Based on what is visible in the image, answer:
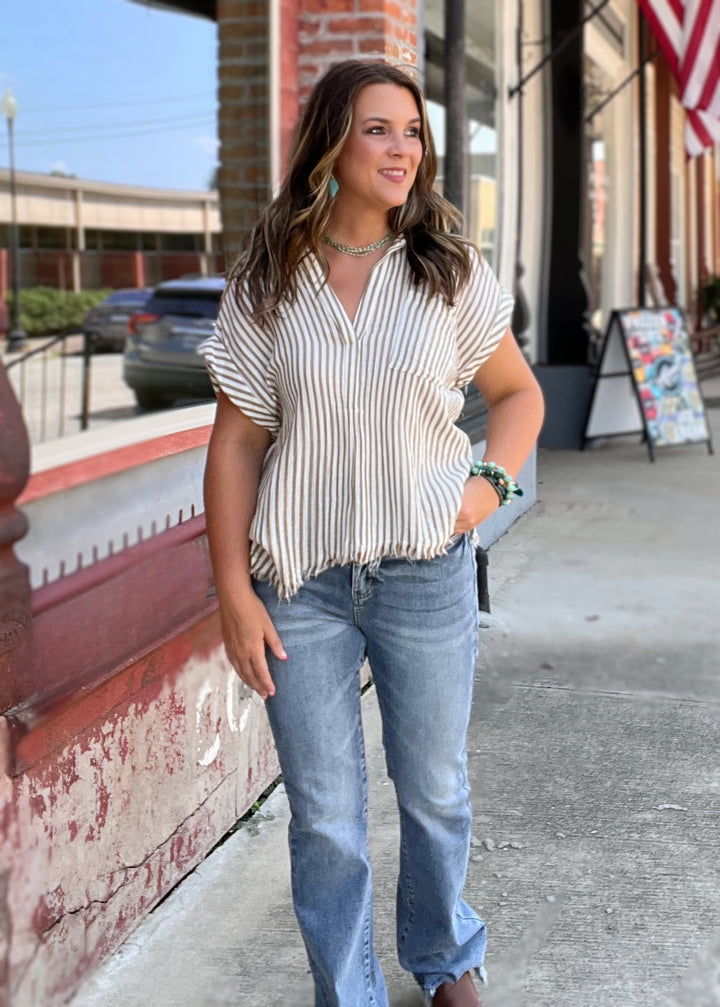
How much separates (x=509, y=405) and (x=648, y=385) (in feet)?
21.6

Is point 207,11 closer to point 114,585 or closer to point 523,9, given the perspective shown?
point 114,585

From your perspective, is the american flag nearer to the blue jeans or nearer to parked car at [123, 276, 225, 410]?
parked car at [123, 276, 225, 410]

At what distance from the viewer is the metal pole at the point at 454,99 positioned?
6.05 metres

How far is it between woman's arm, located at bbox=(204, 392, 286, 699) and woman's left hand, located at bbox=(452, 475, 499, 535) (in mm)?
339

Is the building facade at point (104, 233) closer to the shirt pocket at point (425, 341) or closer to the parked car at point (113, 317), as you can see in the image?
the parked car at point (113, 317)

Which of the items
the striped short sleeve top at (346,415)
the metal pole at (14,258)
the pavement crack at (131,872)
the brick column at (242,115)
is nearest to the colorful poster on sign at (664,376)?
the brick column at (242,115)

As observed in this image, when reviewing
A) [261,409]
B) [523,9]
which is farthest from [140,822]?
[523,9]

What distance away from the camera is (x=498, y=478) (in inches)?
86.5

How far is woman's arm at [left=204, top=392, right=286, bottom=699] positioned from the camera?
208 centimetres

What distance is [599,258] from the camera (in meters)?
10.7

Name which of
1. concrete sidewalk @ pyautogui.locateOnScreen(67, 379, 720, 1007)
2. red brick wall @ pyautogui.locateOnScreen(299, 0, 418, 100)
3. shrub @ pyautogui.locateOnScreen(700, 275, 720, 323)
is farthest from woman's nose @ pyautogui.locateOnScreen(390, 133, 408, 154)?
shrub @ pyautogui.locateOnScreen(700, 275, 720, 323)

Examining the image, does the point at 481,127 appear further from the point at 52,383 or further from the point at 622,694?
the point at 52,383

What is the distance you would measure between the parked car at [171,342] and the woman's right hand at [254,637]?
1.28 metres

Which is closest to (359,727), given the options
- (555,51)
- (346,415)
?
(346,415)
